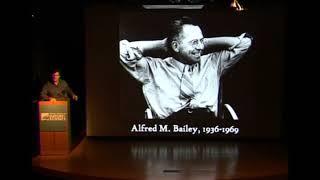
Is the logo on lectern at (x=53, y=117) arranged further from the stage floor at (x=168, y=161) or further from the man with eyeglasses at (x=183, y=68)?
the man with eyeglasses at (x=183, y=68)

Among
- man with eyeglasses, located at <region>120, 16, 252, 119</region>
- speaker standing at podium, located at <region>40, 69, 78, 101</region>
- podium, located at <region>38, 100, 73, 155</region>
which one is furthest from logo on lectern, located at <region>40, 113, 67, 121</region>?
man with eyeglasses, located at <region>120, 16, 252, 119</region>

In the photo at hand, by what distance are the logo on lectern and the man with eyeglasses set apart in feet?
6.41

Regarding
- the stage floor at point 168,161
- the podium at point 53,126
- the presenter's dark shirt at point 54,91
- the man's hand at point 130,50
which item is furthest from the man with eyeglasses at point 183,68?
the podium at point 53,126

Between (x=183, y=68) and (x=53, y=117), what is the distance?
2660 millimetres

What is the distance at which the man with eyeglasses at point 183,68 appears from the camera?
788 cm

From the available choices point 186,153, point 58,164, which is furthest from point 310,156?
point 186,153

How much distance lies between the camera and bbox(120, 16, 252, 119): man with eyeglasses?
25.9 ft

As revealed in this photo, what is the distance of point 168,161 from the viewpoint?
6.30 meters

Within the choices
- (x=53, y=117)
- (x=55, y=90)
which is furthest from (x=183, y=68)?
(x=53, y=117)

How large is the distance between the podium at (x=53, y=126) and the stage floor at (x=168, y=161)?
Answer: 0.16 metres

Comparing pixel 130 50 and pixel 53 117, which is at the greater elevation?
pixel 130 50

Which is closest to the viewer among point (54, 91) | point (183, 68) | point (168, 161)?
point (168, 161)

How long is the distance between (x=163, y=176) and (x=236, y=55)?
3.34 m

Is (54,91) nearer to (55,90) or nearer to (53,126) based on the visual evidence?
(55,90)
